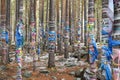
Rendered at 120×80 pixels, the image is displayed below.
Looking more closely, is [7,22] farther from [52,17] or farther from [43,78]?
[43,78]

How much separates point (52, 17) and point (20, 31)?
4544 millimetres

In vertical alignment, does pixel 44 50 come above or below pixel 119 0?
below

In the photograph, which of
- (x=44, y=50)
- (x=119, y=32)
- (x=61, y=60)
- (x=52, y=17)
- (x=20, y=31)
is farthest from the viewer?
(x=44, y=50)

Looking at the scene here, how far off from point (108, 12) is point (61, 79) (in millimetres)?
10874

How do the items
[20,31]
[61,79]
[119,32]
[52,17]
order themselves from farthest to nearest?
[52,17] < [61,79] < [20,31] < [119,32]

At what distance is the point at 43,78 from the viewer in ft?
46.2

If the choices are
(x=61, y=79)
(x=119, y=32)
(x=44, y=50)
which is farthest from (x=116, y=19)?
(x=44, y=50)

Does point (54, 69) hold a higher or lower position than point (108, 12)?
lower

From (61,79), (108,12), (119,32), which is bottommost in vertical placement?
(61,79)

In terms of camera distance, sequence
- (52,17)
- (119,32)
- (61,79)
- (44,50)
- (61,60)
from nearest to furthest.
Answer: (119,32) → (61,79) → (52,17) → (61,60) → (44,50)

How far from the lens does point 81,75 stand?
46.3 feet

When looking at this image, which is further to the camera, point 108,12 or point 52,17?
point 52,17

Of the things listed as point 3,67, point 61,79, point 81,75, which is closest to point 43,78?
point 61,79

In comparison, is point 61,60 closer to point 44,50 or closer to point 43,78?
point 43,78
